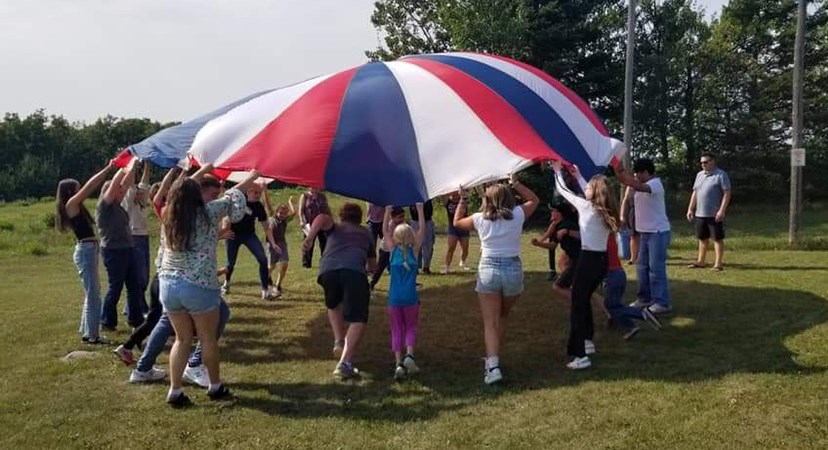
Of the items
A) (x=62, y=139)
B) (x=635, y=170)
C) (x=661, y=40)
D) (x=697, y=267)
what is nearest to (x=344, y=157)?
(x=635, y=170)

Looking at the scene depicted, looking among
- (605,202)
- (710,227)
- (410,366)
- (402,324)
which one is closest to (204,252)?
(402,324)

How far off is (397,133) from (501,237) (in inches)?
54.3

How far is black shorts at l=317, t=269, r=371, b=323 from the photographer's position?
5223mm

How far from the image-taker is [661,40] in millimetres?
24922

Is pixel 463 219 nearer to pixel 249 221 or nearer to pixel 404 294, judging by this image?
pixel 404 294

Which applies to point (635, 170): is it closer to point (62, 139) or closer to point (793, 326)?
point (793, 326)

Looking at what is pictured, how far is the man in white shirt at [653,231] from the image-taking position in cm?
673

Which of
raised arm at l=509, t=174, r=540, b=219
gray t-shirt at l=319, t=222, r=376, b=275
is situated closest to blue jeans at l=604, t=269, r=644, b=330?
raised arm at l=509, t=174, r=540, b=219

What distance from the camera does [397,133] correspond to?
582 centimetres

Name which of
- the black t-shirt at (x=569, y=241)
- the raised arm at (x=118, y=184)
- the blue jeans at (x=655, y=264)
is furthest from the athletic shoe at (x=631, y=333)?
the raised arm at (x=118, y=184)

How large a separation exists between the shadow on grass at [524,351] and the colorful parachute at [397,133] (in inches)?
53.5

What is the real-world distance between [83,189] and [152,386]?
73.2 inches

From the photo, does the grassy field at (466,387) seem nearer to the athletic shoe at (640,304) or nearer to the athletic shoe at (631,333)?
the athletic shoe at (631,333)

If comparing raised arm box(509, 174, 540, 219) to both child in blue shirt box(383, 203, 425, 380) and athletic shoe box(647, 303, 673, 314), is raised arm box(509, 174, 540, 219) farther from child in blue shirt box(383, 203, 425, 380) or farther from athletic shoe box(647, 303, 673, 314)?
athletic shoe box(647, 303, 673, 314)
